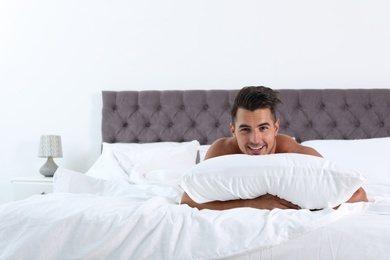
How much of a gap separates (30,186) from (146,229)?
283 centimetres

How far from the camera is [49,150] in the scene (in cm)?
448

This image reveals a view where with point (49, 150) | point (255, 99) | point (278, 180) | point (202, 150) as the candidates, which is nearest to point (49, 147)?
point (49, 150)

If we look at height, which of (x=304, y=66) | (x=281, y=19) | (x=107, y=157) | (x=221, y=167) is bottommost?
(x=107, y=157)

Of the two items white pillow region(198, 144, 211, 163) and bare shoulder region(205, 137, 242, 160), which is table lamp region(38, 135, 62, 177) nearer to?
white pillow region(198, 144, 211, 163)

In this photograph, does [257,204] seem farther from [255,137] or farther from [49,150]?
[49,150]

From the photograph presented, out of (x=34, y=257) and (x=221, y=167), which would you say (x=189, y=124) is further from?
(x=34, y=257)

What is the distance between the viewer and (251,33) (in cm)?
450

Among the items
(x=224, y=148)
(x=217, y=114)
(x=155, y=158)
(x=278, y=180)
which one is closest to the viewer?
(x=278, y=180)

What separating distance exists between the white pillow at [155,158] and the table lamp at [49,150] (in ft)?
1.54

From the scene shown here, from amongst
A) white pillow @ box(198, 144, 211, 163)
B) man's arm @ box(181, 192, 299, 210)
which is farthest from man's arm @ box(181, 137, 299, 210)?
white pillow @ box(198, 144, 211, 163)

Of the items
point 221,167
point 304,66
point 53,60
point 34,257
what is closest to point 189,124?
point 304,66

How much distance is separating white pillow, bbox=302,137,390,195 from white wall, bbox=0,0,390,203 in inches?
24.3

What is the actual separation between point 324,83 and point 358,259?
2.83 m

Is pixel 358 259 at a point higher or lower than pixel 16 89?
lower
